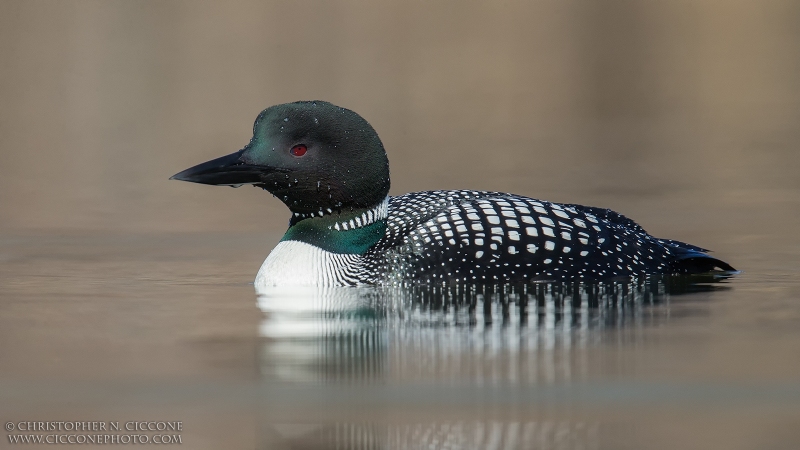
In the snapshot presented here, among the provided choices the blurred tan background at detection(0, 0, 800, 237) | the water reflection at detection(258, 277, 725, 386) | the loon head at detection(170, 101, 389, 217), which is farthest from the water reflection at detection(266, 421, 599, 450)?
the blurred tan background at detection(0, 0, 800, 237)

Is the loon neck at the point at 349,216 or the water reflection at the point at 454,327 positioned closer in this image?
the water reflection at the point at 454,327

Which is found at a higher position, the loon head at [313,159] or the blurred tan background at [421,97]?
the blurred tan background at [421,97]

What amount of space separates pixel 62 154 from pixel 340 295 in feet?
20.2

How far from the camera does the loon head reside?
5.54 m

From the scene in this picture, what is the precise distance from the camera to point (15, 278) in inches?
238

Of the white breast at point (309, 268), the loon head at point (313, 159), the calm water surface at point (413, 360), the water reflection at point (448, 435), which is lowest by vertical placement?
the water reflection at point (448, 435)

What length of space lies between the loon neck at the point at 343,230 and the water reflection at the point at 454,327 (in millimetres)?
228

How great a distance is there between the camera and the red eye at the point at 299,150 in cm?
559

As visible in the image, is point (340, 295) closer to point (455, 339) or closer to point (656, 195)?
point (455, 339)

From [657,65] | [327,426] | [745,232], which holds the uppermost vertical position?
[657,65]

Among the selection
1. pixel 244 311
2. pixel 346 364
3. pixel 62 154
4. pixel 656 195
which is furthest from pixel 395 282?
pixel 62 154

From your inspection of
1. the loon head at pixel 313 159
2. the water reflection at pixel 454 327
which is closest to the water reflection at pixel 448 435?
the water reflection at pixel 454 327

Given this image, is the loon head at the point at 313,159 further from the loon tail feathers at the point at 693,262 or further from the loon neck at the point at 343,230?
the loon tail feathers at the point at 693,262

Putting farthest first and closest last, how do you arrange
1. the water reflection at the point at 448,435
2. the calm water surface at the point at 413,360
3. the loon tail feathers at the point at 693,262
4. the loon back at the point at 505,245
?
the loon tail feathers at the point at 693,262, the loon back at the point at 505,245, the calm water surface at the point at 413,360, the water reflection at the point at 448,435
